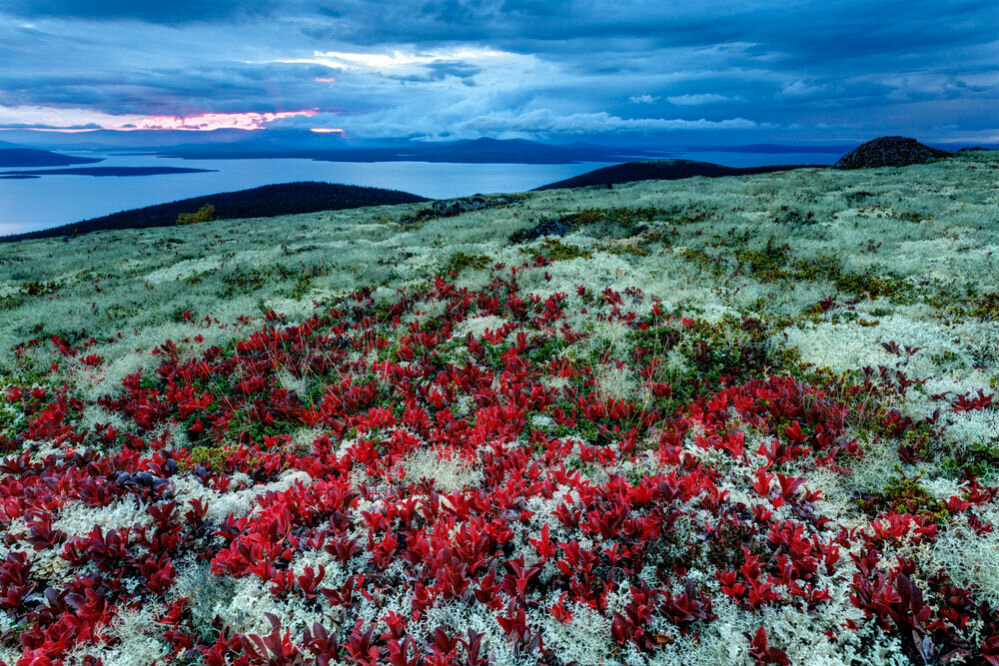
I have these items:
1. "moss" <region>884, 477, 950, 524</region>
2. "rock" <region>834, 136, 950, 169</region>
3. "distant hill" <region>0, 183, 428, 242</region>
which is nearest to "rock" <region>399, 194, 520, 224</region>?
"moss" <region>884, 477, 950, 524</region>

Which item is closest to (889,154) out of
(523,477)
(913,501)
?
(913,501)

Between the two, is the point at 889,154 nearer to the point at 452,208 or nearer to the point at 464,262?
the point at 452,208

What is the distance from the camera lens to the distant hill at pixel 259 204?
97312mm

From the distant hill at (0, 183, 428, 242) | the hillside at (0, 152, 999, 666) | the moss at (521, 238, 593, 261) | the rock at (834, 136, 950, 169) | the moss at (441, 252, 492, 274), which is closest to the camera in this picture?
the hillside at (0, 152, 999, 666)

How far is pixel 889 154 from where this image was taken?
46.5 m

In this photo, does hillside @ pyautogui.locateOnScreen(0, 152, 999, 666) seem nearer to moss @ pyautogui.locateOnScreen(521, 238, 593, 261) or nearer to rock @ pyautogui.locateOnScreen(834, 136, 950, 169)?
moss @ pyautogui.locateOnScreen(521, 238, 593, 261)

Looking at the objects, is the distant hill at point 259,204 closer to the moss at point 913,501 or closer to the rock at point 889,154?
the rock at point 889,154

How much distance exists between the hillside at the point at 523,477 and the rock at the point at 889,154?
1667 inches

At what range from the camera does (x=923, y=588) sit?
4.06 metres

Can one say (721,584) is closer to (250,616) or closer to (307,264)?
(250,616)

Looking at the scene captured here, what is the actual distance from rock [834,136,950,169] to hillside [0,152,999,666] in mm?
42330

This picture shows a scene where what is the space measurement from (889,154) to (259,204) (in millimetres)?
113961

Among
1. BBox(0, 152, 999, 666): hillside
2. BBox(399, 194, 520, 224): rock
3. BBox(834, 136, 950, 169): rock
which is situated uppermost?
BBox(834, 136, 950, 169): rock

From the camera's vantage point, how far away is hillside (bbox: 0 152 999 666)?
3971 mm
